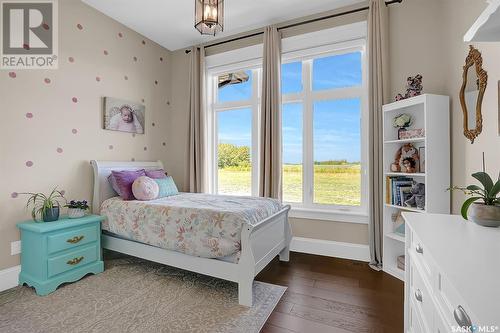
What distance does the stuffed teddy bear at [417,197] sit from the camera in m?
2.36

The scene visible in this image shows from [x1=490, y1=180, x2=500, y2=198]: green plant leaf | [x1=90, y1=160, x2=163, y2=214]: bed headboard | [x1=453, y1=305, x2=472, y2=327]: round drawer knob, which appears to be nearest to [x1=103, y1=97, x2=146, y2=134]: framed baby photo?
[x1=90, y1=160, x2=163, y2=214]: bed headboard

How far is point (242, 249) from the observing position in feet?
6.39

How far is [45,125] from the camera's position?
251cm

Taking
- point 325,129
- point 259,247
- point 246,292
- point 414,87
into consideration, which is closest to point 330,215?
point 325,129

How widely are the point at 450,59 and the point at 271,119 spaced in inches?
73.6

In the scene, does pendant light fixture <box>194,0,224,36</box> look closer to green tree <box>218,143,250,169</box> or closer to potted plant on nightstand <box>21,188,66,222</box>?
green tree <box>218,143,250,169</box>

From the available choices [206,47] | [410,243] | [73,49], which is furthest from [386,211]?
[73,49]

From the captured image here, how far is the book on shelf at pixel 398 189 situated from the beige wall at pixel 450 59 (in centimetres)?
37

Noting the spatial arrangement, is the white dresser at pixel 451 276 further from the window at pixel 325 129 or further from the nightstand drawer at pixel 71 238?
the nightstand drawer at pixel 71 238

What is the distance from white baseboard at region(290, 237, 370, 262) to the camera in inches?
113

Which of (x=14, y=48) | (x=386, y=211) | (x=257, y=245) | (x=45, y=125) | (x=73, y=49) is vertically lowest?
(x=257, y=245)

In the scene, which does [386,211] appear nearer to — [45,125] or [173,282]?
[173,282]

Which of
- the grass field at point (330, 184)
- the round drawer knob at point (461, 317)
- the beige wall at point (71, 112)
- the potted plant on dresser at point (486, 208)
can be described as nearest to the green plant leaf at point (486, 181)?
the potted plant on dresser at point (486, 208)

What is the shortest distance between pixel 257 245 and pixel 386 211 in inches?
59.4
